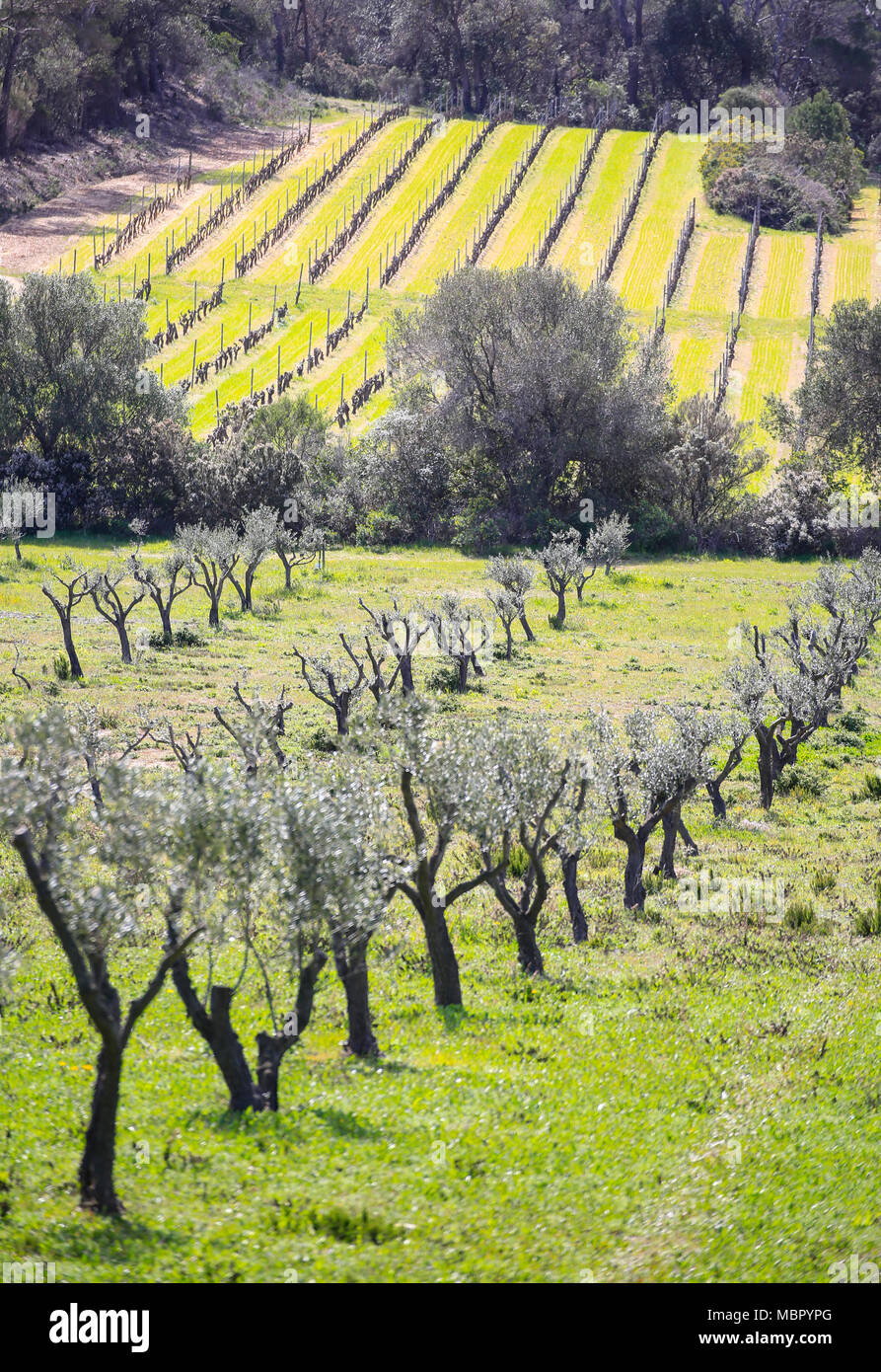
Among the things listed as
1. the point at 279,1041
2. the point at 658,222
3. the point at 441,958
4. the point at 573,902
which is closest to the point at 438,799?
the point at 441,958

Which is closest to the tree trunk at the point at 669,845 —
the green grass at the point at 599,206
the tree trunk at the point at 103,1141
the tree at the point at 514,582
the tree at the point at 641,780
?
the tree at the point at 641,780

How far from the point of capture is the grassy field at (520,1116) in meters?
11.7

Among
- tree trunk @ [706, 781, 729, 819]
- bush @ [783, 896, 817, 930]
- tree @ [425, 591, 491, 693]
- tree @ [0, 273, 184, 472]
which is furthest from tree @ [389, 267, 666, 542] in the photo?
bush @ [783, 896, 817, 930]

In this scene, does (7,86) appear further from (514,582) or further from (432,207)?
(514,582)

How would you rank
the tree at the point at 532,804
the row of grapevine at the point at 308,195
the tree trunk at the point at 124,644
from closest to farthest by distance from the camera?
the tree at the point at 532,804, the tree trunk at the point at 124,644, the row of grapevine at the point at 308,195

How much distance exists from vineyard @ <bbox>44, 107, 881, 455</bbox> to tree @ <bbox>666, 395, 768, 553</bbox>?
45.2 feet

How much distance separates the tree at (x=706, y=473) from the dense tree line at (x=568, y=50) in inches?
4099

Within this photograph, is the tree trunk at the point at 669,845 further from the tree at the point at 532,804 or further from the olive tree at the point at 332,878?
the olive tree at the point at 332,878

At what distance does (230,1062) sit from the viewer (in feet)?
45.2

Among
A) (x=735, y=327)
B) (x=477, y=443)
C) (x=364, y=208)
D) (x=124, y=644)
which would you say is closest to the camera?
(x=124, y=644)

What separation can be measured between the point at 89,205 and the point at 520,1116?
5289 inches

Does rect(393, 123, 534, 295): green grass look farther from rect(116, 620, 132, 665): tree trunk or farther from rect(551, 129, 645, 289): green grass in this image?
rect(116, 620, 132, 665): tree trunk

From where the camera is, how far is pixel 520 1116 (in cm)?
1441

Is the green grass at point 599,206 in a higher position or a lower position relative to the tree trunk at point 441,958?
higher
